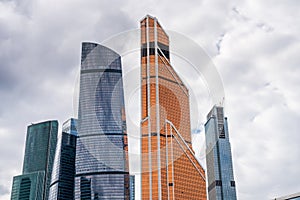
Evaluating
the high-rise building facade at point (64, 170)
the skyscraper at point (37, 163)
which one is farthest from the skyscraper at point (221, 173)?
the skyscraper at point (37, 163)

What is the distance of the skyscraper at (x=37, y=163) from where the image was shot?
93312 mm

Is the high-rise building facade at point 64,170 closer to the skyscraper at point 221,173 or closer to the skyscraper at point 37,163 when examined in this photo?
the skyscraper at point 37,163

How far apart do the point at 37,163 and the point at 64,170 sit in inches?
800

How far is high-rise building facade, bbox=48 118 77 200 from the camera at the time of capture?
81875 millimetres

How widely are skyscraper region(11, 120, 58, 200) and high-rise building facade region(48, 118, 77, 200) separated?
402 inches

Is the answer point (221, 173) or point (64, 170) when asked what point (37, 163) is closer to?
point (64, 170)

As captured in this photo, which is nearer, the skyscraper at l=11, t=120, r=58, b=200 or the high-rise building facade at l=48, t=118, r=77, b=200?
the high-rise building facade at l=48, t=118, r=77, b=200

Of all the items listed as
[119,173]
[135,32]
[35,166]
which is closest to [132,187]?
[119,173]

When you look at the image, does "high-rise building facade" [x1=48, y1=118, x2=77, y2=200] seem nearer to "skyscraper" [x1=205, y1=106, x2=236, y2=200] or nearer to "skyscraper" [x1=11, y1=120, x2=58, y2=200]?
"skyscraper" [x1=11, y1=120, x2=58, y2=200]

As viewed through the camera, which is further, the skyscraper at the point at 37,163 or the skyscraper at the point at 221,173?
the skyscraper at the point at 221,173

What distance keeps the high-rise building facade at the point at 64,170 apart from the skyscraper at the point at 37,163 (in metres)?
10.2

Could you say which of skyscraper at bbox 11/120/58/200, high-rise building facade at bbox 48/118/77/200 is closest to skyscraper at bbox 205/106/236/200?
high-rise building facade at bbox 48/118/77/200

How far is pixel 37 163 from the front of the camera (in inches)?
3984

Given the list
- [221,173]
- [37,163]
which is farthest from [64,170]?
[221,173]
